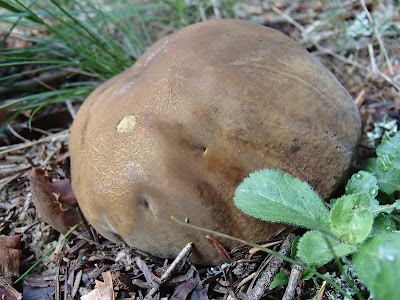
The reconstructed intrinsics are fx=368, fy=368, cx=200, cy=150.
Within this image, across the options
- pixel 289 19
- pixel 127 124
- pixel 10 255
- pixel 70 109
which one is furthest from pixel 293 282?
pixel 289 19

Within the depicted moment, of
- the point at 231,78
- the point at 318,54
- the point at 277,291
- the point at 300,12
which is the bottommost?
the point at 277,291

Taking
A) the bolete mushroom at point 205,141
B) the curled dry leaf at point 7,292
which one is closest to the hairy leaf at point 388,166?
the bolete mushroom at point 205,141

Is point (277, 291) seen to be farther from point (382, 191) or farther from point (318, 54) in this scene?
point (318, 54)

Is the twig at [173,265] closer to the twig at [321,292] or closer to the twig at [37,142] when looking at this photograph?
the twig at [321,292]

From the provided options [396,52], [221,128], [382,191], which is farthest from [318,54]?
[221,128]

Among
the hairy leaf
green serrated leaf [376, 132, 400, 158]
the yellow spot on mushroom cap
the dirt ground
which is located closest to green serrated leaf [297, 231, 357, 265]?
the dirt ground

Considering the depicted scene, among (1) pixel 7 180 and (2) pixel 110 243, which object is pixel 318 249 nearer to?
(2) pixel 110 243
